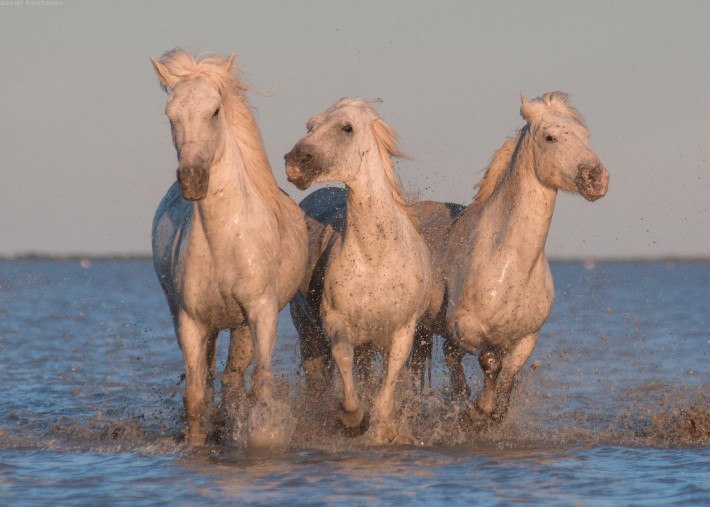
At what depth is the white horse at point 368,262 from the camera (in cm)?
838

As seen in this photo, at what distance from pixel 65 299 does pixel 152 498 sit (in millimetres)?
36726

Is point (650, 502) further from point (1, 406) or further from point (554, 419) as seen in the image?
point (1, 406)

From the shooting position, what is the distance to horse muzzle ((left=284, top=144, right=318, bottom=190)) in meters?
8.00

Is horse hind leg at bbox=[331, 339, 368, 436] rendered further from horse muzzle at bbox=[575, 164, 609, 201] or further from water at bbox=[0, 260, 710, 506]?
horse muzzle at bbox=[575, 164, 609, 201]

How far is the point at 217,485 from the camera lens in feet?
24.4

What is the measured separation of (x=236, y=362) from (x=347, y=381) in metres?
1.23

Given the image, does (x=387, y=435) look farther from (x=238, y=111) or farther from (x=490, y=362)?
(x=238, y=111)

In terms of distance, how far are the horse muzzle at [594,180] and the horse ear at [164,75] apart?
114 inches

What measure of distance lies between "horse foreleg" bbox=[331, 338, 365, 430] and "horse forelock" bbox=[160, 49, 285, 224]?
1.10m

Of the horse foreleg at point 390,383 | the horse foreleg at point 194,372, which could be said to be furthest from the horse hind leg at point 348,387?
the horse foreleg at point 194,372

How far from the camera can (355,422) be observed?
8.65 m

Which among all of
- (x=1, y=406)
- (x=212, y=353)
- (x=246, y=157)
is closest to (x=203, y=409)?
(x=212, y=353)

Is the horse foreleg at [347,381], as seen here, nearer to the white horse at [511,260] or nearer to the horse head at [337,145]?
the white horse at [511,260]

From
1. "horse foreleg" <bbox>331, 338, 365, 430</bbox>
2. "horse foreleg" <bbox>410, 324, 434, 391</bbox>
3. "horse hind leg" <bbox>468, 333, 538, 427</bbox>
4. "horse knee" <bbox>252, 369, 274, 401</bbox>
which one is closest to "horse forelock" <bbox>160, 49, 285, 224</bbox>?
"horse foreleg" <bbox>331, 338, 365, 430</bbox>
